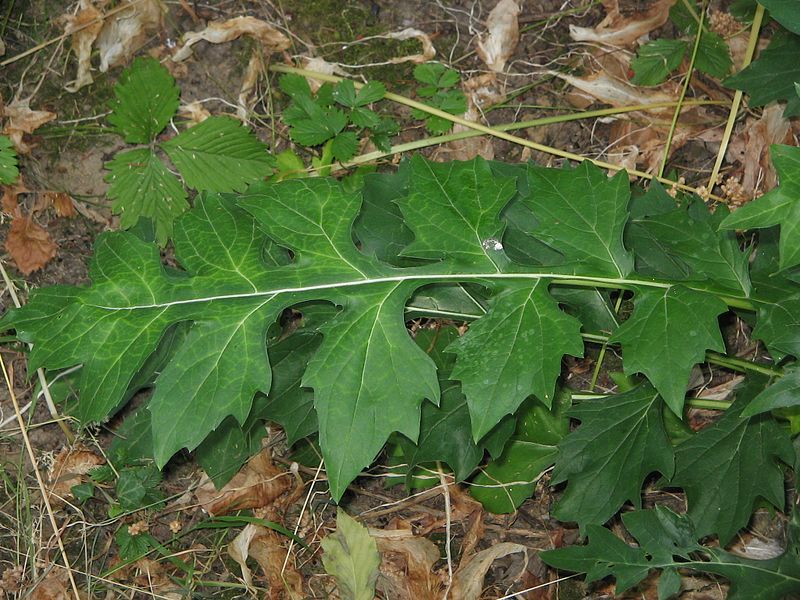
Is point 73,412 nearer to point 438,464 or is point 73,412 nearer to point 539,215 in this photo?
point 438,464

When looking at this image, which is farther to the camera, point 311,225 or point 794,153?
point 311,225

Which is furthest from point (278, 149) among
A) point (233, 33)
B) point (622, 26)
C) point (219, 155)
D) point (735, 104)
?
point (735, 104)

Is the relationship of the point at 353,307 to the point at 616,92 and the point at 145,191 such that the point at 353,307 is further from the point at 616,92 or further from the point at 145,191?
the point at 616,92

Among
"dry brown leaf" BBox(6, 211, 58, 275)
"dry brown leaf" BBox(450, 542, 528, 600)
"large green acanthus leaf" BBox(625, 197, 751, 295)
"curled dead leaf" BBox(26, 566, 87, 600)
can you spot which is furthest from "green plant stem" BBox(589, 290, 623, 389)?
"dry brown leaf" BBox(6, 211, 58, 275)

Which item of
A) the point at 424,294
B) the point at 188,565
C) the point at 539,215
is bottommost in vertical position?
the point at 188,565

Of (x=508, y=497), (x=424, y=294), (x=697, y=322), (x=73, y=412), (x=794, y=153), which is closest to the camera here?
(x=794, y=153)

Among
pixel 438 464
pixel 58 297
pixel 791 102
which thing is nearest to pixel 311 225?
pixel 58 297

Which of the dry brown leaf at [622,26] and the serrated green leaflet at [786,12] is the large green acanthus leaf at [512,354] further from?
the dry brown leaf at [622,26]
